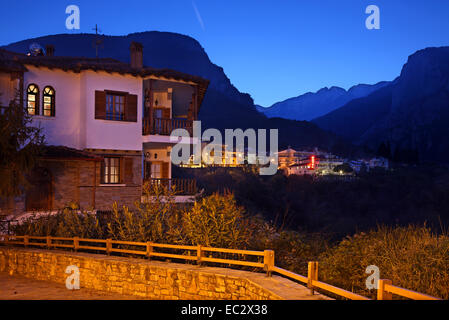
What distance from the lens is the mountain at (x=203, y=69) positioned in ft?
346

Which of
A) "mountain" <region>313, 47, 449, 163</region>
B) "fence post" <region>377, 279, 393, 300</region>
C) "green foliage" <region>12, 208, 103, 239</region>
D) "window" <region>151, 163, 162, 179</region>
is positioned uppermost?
"mountain" <region>313, 47, 449, 163</region>

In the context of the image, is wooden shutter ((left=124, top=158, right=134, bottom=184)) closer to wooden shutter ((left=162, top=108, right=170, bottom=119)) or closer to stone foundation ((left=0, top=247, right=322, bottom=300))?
wooden shutter ((left=162, top=108, right=170, bottom=119))

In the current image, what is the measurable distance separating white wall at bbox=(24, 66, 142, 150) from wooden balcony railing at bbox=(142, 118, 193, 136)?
3.30ft

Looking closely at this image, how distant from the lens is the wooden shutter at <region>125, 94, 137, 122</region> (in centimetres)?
1948

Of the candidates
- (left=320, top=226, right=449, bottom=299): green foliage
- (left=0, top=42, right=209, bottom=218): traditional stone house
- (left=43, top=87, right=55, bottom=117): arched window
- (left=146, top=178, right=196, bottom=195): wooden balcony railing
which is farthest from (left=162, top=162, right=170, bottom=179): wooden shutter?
(left=320, top=226, right=449, bottom=299): green foliage

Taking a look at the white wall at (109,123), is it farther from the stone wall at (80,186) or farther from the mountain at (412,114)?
the mountain at (412,114)

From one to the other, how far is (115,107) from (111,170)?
2998mm

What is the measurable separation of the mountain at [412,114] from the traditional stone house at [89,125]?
94.0 meters

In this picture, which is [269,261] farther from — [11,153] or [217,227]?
[11,153]

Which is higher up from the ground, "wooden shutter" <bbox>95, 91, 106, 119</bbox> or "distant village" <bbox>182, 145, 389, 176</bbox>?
"wooden shutter" <bbox>95, 91, 106, 119</bbox>

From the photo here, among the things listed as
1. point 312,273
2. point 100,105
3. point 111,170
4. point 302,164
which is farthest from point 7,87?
point 302,164

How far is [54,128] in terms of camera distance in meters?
18.4

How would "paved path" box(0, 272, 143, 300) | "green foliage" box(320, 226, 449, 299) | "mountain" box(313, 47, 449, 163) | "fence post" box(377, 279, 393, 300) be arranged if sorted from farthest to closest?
"mountain" box(313, 47, 449, 163) < "paved path" box(0, 272, 143, 300) < "green foliage" box(320, 226, 449, 299) < "fence post" box(377, 279, 393, 300)
